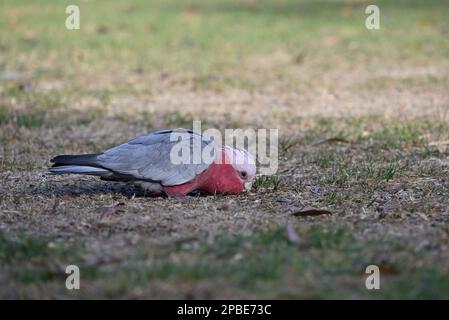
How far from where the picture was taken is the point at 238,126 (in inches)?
267

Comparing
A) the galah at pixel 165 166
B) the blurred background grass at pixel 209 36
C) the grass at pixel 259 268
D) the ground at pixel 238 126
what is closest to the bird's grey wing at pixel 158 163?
the galah at pixel 165 166

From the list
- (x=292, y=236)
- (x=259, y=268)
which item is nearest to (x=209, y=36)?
(x=292, y=236)

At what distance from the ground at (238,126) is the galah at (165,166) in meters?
0.10

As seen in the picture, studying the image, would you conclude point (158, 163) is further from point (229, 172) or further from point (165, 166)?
point (229, 172)

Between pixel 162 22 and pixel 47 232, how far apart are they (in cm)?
859

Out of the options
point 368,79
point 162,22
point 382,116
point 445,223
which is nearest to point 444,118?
point 382,116

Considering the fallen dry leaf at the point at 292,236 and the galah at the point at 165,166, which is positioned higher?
the galah at the point at 165,166

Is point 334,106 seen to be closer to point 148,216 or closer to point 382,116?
point 382,116

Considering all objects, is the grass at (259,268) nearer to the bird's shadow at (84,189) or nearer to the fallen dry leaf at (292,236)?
the fallen dry leaf at (292,236)

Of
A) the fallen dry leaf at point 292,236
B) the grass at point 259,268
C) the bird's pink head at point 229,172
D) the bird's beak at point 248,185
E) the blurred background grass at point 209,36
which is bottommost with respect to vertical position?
the grass at point 259,268

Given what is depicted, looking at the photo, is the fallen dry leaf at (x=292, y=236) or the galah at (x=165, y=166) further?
the galah at (x=165, y=166)

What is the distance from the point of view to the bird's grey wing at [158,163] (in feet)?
14.2

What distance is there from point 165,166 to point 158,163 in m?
0.04

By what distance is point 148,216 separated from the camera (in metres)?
4.01
